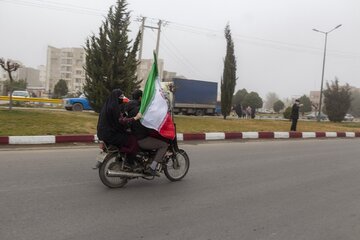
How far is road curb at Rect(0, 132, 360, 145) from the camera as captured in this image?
12382mm

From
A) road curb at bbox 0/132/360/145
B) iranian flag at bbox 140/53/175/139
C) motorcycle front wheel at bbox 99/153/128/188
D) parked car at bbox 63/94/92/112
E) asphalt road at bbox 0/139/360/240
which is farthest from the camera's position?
parked car at bbox 63/94/92/112

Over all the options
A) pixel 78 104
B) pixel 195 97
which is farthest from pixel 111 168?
pixel 195 97

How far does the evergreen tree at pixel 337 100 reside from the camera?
130ft

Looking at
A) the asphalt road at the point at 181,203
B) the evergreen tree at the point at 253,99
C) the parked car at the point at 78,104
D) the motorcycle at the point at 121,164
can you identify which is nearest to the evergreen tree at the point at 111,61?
the parked car at the point at 78,104

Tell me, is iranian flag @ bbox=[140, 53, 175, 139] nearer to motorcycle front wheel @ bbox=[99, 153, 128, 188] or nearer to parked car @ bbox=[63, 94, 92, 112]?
motorcycle front wheel @ bbox=[99, 153, 128, 188]

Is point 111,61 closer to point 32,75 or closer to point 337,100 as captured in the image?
point 337,100

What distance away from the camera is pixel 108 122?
7.12 meters

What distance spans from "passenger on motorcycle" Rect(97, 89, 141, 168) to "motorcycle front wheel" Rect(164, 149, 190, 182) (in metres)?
1.03

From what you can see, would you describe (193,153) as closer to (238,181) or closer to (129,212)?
(238,181)

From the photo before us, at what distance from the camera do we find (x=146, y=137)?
7375 mm

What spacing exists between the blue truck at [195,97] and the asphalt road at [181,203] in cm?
2938

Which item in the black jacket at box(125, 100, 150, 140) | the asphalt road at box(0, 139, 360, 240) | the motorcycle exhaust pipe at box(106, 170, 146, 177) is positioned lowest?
the asphalt road at box(0, 139, 360, 240)

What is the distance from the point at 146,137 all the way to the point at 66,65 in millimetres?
133897

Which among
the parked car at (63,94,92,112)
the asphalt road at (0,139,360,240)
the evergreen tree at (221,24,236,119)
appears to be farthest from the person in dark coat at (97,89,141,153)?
the evergreen tree at (221,24,236,119)
